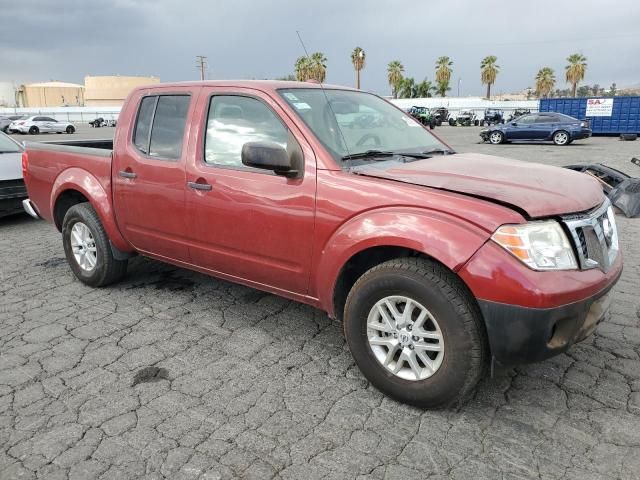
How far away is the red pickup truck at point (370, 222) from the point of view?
257cm

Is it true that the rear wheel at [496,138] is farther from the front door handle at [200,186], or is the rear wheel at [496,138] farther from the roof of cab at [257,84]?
the front door handle at [200,186]

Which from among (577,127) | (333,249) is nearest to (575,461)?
(333,249)

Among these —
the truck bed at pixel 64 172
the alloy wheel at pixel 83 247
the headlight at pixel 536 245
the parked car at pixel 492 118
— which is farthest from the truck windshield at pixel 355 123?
the parked car at pixel 492 118

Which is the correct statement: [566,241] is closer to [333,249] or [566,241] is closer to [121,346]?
[333,249]

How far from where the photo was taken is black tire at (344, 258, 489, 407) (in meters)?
2.63

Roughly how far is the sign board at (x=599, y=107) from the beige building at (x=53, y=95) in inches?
3792

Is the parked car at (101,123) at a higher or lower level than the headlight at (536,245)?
lower

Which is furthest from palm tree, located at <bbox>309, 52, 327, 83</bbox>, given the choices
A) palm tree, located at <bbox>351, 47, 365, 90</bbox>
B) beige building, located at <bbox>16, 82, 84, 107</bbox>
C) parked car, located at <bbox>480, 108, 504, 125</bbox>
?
beige building, located at <bbox>16, 82, 84, 107</bbox>

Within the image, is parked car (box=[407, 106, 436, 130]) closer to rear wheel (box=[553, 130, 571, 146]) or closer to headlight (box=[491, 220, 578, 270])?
rear wheel (box=[553, 130, 571, 146])

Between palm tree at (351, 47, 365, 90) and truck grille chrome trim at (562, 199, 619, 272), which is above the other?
palm tree at (351, 47, 365, 90)

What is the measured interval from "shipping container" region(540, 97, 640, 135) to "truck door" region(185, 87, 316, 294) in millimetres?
30616

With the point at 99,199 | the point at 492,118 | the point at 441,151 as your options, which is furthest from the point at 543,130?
the point at 99,199

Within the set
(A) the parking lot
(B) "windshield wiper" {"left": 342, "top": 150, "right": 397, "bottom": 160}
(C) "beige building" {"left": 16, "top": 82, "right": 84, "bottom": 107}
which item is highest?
(C) "beige building" {"left": 16, "top": 82, "right": 84, "bottom": 107}

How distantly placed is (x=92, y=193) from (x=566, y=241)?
3.77 m
